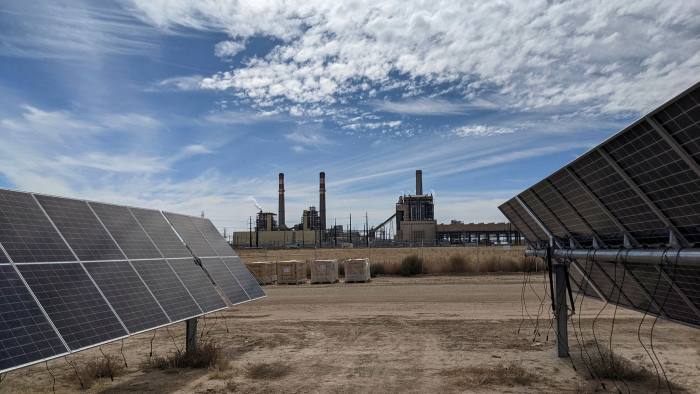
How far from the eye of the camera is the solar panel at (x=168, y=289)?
9.46 metres

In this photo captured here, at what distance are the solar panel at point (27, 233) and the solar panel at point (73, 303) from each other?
21cm

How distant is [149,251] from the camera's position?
10562 millimetres

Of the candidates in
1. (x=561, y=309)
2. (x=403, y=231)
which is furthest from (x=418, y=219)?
(x=561, y=309)

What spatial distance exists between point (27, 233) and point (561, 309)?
34.7ft

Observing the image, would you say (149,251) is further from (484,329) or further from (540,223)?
(484,329)

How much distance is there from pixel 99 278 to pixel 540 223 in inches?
389

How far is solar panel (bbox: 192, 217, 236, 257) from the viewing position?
1439cm

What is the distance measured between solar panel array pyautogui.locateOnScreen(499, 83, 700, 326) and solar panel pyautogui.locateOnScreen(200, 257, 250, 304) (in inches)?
300

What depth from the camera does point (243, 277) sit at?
1392 centimetres

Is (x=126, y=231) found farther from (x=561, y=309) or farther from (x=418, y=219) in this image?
(x=418, y=219)

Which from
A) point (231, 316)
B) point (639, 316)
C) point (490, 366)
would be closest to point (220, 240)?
point (231, 316)

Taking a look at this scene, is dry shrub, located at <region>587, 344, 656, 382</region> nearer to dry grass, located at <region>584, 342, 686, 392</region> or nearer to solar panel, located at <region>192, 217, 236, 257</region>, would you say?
dry grass, located at <region>584, 342, 686, 392</region>

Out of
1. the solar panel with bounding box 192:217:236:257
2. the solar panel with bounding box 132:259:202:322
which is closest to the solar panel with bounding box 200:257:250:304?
the solar panel with bounding box 192:217:236:257

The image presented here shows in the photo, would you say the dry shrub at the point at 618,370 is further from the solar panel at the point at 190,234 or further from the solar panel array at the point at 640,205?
the solar panel at the point at 190,234
